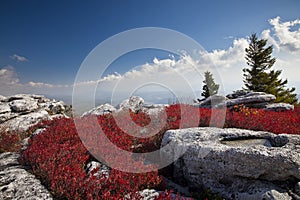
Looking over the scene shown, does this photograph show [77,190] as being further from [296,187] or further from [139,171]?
[296,187]

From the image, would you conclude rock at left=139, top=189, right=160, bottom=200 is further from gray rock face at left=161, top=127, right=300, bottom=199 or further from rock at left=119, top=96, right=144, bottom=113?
rock at left=119, top=96, right=144, bottom=113

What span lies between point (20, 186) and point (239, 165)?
198 inches

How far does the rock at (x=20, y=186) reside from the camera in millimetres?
4152

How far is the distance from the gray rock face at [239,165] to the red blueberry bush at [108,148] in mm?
1079

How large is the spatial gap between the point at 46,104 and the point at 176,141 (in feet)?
49.5

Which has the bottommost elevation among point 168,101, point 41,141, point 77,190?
point 77,190

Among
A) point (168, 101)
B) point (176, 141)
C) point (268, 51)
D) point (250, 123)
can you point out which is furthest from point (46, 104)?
point (268, 51)

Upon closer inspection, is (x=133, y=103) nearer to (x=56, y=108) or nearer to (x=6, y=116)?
(x=56, y=108)

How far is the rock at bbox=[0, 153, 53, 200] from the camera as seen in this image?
415cm

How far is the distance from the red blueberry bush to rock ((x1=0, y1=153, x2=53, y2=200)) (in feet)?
0.63

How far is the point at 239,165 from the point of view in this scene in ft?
14.9

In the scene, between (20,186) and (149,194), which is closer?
(149,194)

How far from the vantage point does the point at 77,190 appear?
4242mm

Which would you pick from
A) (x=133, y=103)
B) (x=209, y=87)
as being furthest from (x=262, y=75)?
Result: (x=133, y=103)
